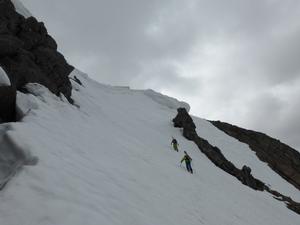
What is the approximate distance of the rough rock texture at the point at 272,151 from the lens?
Result: 205 feet

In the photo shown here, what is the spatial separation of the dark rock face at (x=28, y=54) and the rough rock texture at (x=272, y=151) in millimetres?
39075

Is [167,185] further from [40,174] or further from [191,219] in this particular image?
[40,174]

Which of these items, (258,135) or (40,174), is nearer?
(40,174)

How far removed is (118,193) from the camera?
44.0 feet

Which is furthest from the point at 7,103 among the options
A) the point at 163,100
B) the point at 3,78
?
the point at 163,100

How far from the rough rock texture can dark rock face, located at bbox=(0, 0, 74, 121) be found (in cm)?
3908

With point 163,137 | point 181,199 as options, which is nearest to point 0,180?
point 181,199

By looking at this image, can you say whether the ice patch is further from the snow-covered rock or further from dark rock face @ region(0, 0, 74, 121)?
the snow-covered rock

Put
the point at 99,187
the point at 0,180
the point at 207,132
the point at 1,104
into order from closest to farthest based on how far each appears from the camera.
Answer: the point at 0,180 < the point at 99,187 < the point at 1,104 < the point at 207,132

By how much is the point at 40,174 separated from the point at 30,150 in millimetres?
1265

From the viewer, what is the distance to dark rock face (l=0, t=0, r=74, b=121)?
21.5 m

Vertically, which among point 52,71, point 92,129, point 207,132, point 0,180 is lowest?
point 0,180

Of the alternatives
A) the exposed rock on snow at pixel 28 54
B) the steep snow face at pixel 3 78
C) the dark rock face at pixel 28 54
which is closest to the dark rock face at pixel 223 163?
the exposed rock on snow at pixel 28 54

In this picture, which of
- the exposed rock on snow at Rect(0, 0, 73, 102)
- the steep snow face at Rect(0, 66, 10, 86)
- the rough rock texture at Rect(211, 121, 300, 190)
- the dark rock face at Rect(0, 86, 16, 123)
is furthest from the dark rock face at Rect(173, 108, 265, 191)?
the steep snow face at Rect(0, 66, 10, 86)
